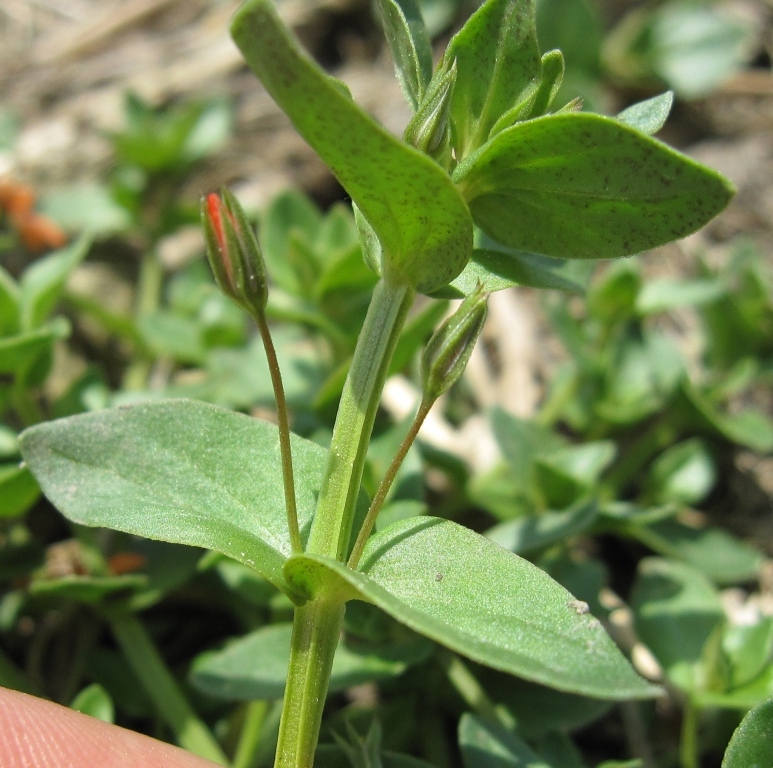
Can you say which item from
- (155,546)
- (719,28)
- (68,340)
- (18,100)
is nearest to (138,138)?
(68,340)

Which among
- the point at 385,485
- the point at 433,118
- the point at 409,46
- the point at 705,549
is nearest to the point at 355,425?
the point at 385,485

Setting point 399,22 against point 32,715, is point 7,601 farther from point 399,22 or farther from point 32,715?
point 399,22

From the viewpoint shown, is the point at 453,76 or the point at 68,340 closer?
the point at 453,76

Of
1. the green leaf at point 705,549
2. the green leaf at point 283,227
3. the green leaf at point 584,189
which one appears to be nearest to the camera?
the green leaf at point 584,189

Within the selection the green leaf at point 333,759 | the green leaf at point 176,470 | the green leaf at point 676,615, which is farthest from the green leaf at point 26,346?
the green leaf at point 676,615

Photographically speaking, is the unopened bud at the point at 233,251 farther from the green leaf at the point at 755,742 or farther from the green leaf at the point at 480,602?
the green leaf at the point at 755,742

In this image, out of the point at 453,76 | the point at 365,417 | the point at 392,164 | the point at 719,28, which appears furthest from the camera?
the point at 719,28
